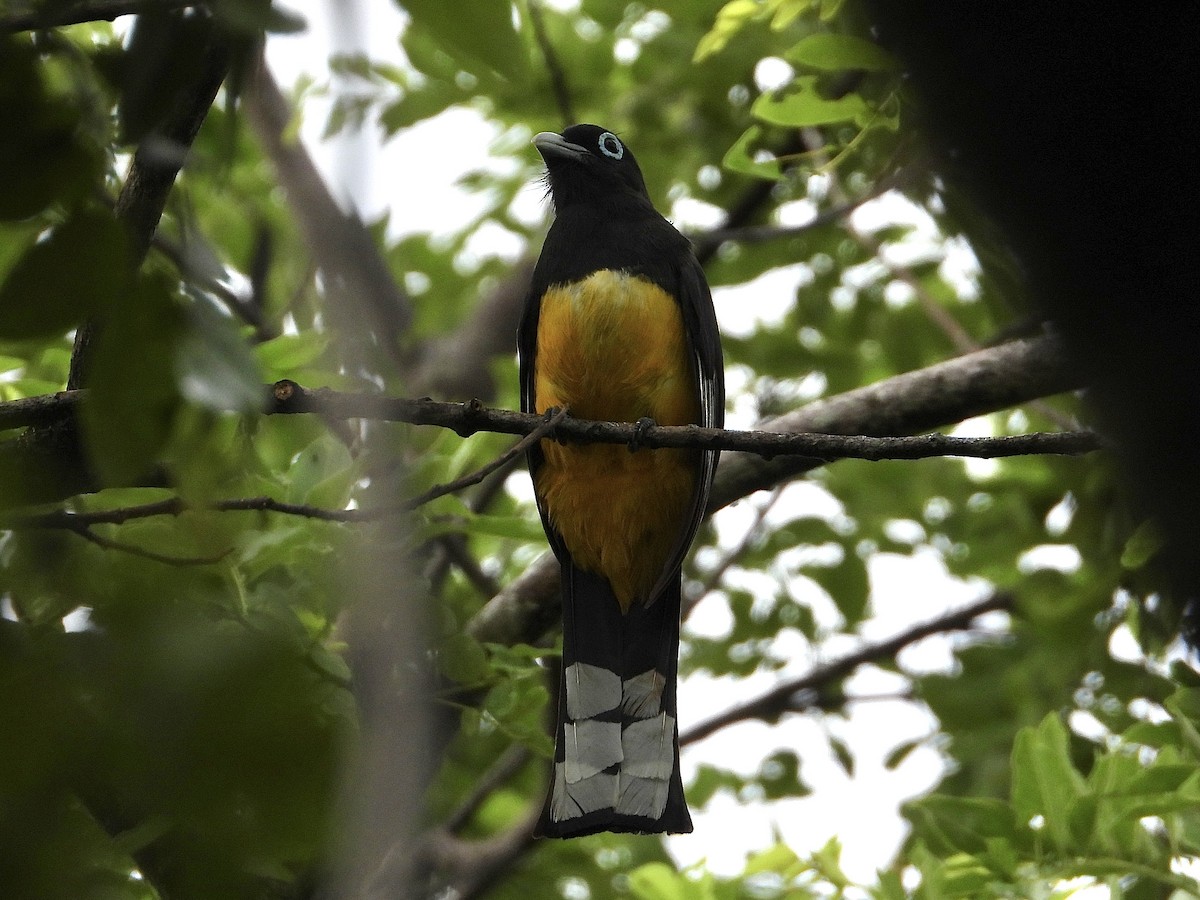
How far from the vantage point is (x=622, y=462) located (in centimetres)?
506

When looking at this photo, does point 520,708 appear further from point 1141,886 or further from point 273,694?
point 273,694

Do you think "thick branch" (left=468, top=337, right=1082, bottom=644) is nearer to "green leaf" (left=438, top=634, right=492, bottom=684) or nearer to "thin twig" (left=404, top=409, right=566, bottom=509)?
"green leaf" (left=438, top=634, right=492, bottom=684)

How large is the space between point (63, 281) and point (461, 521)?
A: 9.94 feet

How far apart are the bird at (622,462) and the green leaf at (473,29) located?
3.50 meters

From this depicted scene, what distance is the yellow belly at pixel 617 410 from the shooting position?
490cm

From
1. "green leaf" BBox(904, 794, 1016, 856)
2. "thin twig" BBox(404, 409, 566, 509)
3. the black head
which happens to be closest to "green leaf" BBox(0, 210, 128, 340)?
"thin twig" BBox(404, 409, 566, 509)

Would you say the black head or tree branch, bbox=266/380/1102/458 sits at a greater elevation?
tree branch, bbox=266/380/1102/458

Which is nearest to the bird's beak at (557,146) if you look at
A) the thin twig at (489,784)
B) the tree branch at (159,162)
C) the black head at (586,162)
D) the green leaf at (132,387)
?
the black head at (586,162)

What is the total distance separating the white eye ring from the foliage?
0.26 meters

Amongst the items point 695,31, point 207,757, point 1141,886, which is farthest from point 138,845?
point 695,31

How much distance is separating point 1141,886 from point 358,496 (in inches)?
96.5

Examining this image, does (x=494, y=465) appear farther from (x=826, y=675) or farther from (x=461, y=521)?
(x=826, y=675)

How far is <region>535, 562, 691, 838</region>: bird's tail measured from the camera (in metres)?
4.23

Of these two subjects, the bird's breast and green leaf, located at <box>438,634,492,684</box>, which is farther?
the bird's breast
